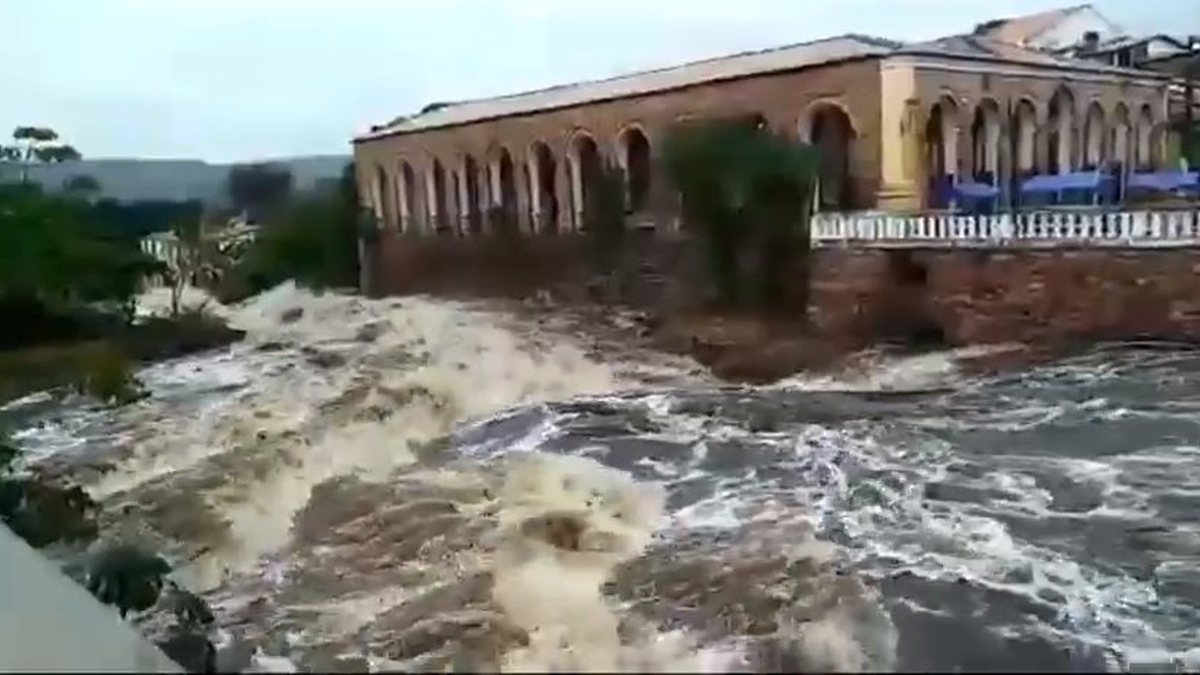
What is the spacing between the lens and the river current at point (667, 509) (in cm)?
318

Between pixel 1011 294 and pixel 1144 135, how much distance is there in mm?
5313

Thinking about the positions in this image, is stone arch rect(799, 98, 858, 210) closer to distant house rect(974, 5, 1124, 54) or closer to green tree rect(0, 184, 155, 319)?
distant house rect(974, 5, 1124, 54)

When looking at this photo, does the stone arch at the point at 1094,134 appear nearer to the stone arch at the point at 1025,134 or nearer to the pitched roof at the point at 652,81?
the stone arch at the point at 1025,134

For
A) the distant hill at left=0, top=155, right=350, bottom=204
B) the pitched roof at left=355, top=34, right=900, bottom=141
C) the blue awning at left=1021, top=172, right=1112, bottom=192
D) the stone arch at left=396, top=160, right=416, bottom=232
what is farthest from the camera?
the stone arch at left=396, top=160, right=416, bottom=232

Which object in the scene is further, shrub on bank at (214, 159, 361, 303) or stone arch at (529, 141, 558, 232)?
stone arch at (529, 141, 558, 232)

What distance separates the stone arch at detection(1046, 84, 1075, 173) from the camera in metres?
10.8

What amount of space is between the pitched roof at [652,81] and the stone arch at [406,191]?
1.43 feet

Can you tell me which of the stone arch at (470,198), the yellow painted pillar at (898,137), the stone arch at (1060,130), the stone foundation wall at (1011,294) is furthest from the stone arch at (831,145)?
the stone arch at (470,198)

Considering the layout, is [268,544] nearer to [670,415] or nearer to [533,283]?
[670,415]

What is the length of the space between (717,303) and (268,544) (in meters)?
5.22

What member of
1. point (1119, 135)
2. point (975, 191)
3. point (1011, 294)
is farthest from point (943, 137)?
point (1119, 135)

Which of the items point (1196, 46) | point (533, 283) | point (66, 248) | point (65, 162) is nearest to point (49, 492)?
point (65, 162)

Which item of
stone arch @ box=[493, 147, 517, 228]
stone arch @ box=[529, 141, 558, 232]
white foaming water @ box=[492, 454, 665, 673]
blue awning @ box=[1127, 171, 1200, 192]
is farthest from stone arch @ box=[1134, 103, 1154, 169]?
white foaming water @ box=[492, 454, 665, 673]

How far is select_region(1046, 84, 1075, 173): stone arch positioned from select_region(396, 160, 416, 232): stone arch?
6744mm
